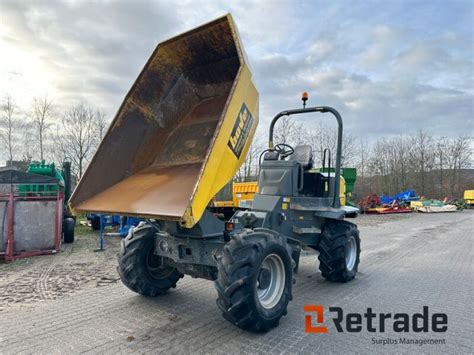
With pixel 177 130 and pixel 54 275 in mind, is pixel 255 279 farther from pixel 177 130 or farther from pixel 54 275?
pixel 54 275

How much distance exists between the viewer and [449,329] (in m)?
4.15

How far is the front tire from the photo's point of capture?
11.8 feet

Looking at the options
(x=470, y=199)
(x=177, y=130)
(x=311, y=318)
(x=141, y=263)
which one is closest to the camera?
(x=311, y=318)

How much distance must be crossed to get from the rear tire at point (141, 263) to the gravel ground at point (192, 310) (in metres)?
0.21

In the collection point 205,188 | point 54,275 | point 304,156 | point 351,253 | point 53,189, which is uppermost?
point 304,156

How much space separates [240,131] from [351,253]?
3643 millimetres

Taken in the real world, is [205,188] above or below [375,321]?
above

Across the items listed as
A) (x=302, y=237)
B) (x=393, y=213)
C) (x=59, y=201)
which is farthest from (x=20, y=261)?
(x=393, y=213)

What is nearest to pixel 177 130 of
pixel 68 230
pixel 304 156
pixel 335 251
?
pixel 304 156

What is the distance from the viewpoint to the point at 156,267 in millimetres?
5094

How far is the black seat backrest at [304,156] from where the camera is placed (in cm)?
585

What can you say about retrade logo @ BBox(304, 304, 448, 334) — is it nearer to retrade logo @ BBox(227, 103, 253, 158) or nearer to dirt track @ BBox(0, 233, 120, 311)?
retrade logo @ BBox(227, 103, 253, 158)

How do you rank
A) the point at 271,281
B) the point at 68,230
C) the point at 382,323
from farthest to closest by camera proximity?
the point at 68,230 < the point at 382,323 < the point at 271,281

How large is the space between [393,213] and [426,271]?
18.4 metres
